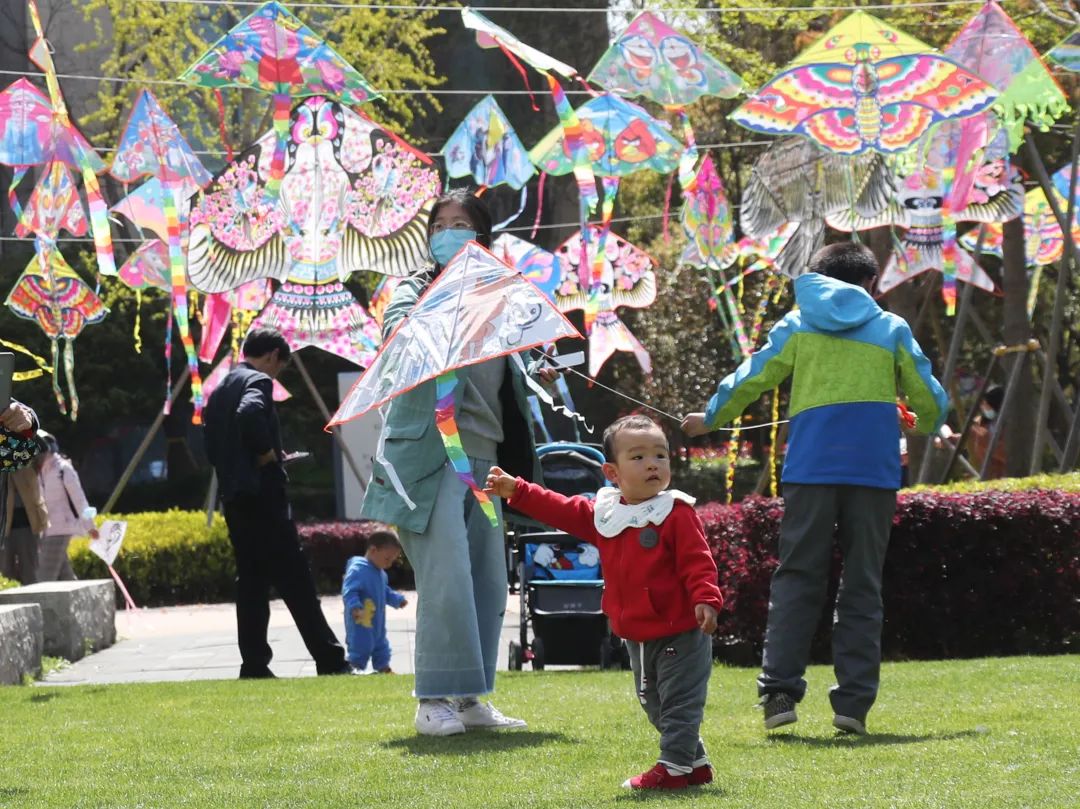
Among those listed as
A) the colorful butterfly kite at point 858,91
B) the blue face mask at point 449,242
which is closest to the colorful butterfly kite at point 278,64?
the colorful butterfly kite at point 858,91

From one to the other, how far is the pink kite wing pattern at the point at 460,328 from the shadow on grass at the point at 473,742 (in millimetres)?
1073

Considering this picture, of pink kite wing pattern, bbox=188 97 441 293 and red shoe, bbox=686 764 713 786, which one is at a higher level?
pink kite wing pattern, bbox=188 97 441 293

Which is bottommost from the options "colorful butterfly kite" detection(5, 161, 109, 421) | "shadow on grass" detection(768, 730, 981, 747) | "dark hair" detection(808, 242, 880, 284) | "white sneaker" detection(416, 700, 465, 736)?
"shadow on grass" detection(768, 730, 981, 747)

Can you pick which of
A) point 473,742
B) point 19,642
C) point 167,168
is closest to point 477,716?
point 473,742

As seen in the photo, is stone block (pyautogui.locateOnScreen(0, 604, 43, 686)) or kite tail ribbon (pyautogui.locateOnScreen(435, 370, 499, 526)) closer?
kite tail ribbon (pyautogui.locateOnScreen(435, 370, 499, 526))

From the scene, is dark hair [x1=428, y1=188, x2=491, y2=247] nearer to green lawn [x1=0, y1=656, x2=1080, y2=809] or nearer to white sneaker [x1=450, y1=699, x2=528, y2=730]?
white sneaker [x1=450, y1=699, x2=528, y2=730]

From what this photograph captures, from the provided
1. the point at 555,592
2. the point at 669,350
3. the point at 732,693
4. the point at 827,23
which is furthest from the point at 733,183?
the point at 732,693

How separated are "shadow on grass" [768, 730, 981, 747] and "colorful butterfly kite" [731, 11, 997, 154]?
21.8 feet

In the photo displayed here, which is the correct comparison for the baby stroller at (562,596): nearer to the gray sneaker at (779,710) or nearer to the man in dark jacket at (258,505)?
the man in dark jacket at (258,505)

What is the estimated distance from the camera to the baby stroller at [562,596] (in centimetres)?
964

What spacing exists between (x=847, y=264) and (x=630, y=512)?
1.80 meters

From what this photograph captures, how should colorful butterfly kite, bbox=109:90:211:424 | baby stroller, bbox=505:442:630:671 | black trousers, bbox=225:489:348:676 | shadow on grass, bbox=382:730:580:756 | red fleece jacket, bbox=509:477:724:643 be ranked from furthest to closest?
colorful butterfly kite, bbox=109:90:211:424 → baby stroller, bbox=505:442:630:671 → black trousers, bbox=225:489:348:676 → shadow on grass, bbox=382:730:580:756 → red fleece jacket, bbox=509:477:724:643

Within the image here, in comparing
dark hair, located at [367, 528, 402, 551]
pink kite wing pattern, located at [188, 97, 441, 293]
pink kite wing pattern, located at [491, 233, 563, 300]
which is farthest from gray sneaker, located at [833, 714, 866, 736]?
pink kite wing pattern, located at [491, 233, 563, 300]

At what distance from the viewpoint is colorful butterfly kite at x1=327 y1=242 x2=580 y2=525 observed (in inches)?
213
